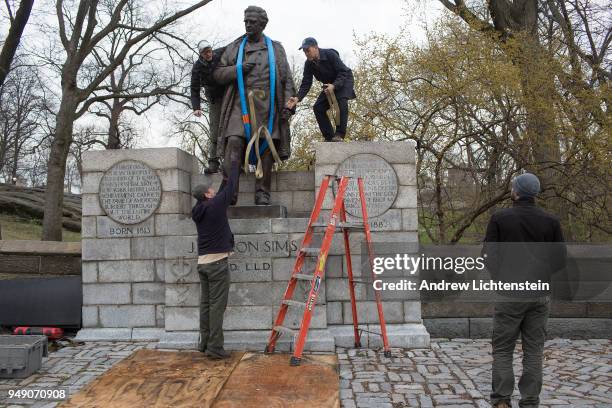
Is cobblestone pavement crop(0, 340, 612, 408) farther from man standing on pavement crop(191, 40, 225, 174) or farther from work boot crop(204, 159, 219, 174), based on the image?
man standing on pavement crop(191, 40, 225, 174)

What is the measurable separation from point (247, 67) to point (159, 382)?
3.57 m

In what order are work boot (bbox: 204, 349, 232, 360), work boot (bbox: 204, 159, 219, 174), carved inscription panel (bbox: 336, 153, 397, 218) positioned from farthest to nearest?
work boot (bbox: 204, 159, 219, 174), carved inscription panel (bbox: 336, 153, 397, 218), work boot (bbox: 204, 349, 232, 360)

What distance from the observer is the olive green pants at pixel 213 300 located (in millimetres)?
5566

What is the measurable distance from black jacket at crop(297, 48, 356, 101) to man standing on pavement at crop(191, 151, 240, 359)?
1.97m

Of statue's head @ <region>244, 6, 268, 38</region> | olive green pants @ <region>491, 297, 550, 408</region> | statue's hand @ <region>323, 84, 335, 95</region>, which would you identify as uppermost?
statue's head @ <region>244, 6, 268, 38</region>

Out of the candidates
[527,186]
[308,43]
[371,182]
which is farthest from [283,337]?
[308,43]

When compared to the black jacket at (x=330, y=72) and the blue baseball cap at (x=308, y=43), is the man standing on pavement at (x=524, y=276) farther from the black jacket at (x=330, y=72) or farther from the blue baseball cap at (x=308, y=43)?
the blue baseball cap at (x=308, y=43)

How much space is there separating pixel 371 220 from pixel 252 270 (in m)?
1.49

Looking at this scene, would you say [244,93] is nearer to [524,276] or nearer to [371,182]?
[371,182]

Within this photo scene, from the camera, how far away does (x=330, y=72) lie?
6.95 meters

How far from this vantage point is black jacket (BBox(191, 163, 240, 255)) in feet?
18.2

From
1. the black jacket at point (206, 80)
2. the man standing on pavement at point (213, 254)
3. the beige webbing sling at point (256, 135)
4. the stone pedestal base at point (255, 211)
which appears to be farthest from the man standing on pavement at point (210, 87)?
the man standing on pavement at point (213, 254)

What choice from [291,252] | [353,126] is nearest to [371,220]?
[291,252]

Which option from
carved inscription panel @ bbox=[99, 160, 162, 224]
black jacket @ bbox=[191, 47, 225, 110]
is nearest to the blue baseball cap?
black jacket @ bbox=[191, 47, 225, 110]
